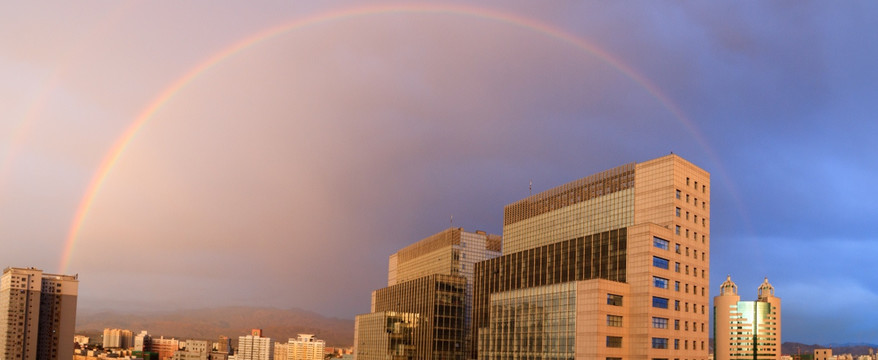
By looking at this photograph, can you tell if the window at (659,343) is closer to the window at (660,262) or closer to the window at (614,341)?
the window at (614,341)

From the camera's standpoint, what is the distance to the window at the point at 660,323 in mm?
113375

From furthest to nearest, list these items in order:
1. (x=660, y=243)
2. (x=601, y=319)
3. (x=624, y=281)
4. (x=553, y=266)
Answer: (x=553, y=266) < (x=624, y=281) < (x=660, y=243) < (x=601, y=319)

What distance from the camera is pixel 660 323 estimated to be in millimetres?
114250

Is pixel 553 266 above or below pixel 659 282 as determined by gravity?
above

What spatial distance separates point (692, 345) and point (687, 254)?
47.6 ft

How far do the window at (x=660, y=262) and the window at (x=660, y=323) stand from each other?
26.6 feet

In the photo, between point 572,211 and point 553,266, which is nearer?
point 553,266

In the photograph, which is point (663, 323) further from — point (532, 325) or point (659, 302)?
point (532, 325)

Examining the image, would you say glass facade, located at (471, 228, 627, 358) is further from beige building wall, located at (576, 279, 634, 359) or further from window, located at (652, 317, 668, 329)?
window, located at (652, 317, 668, 329)

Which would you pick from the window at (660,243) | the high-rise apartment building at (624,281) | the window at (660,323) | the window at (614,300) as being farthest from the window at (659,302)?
the window at (660,243)

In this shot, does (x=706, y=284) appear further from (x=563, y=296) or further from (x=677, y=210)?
(x=563, y=296)

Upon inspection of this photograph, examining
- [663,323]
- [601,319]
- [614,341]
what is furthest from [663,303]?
[601,319]

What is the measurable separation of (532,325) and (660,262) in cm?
2451

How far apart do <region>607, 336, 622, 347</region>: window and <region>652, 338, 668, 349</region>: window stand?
502 cm
